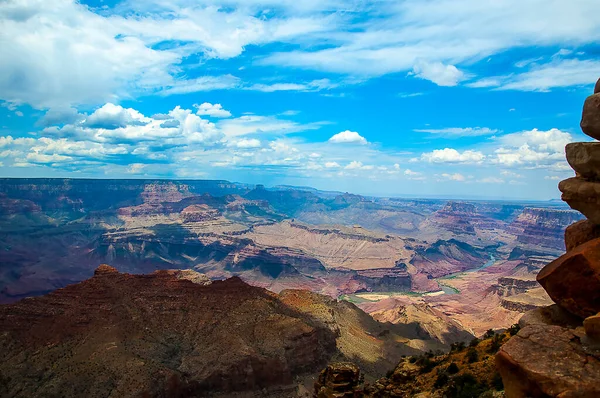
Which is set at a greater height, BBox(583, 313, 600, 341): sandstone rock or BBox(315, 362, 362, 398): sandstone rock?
BBox(583, 313, 600, 341): sandstone rock

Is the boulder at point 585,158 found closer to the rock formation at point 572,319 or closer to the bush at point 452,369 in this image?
the rock formation at point 572,319

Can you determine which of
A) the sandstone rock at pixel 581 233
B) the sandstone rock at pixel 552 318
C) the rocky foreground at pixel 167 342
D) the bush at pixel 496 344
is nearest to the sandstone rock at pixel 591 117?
the sandstone rock at pixel 581 233

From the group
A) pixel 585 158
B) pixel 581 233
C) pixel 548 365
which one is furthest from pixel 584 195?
pixel 548 365

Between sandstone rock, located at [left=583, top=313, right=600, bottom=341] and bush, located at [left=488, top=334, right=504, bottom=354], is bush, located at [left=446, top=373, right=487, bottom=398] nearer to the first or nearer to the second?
bush, located at [left=488, top=334, right=504, bottom=354]

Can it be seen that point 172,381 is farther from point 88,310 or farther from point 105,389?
point 88,310

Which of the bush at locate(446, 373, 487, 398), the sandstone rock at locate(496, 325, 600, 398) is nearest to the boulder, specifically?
the sandstone rock at locate(496, 325, 600, 398)

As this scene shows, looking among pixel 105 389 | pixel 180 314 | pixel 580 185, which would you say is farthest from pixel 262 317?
pixel 580 185

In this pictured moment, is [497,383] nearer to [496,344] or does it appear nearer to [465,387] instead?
[465,387]
